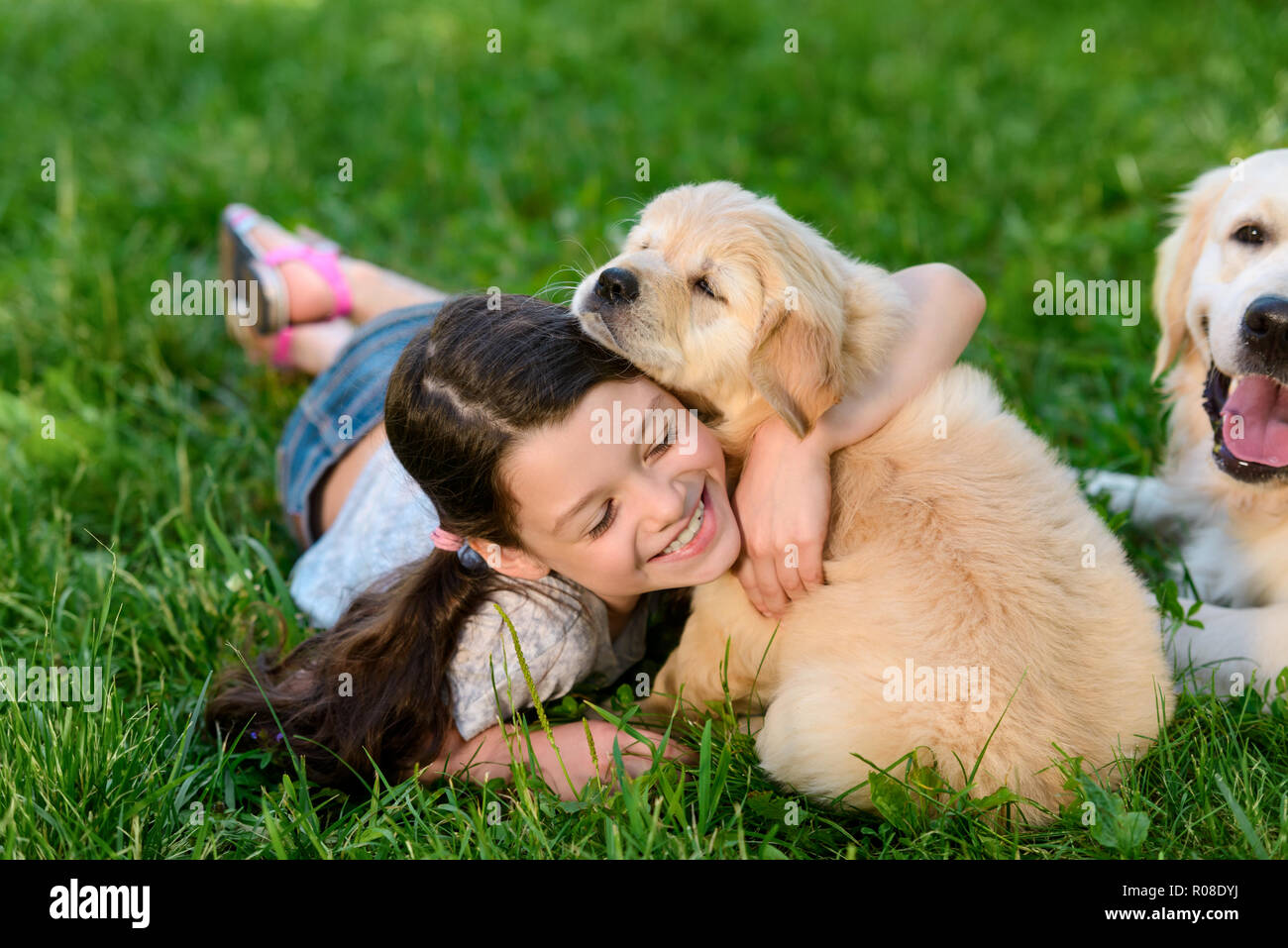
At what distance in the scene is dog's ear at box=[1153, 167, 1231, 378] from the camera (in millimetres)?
2969

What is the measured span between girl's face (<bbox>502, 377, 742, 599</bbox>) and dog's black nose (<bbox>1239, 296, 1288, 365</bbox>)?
1.31 metres

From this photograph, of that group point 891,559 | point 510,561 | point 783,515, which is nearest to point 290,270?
point 510,561

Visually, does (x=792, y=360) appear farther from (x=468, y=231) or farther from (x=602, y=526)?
(x=468, y=231)

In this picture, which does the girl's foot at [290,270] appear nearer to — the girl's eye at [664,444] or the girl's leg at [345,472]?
the girl's leg at [345,472]

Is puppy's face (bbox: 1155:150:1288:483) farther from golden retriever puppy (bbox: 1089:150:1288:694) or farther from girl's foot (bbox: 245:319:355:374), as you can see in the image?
girl's foot (bbox: 245:319:355:374)

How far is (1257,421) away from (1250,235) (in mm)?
463

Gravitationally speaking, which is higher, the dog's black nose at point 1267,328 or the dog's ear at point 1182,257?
the dog's ear at point 1182,257

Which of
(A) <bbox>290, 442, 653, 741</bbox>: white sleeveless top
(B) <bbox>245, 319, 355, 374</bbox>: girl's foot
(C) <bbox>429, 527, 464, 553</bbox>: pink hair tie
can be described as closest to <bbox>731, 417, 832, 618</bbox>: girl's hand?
(A) <bbox>290, 442, 653, 741</bbox>: white sleeveless top

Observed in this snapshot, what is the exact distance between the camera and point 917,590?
6.84 ft

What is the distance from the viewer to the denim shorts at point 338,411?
3172mm

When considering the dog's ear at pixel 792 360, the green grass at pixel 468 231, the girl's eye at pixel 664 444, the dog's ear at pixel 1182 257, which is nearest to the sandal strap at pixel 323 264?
the green grass at pixel 468 231

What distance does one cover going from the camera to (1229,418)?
274 centimetres

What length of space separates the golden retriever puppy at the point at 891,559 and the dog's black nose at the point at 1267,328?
2.07ft
